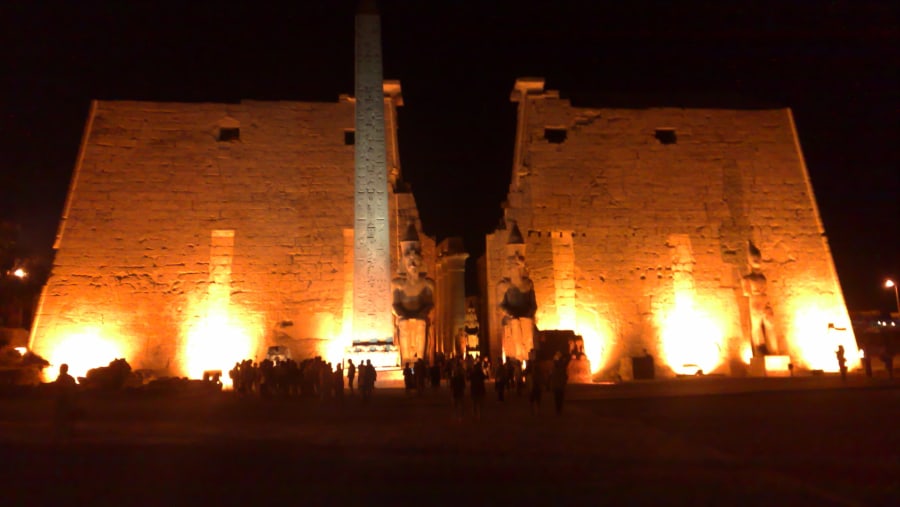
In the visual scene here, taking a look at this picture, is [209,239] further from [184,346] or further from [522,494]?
[522,494]

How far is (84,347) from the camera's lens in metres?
15.4

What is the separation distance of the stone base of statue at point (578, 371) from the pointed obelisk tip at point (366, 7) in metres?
8.14

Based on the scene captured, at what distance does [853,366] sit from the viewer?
645 inches

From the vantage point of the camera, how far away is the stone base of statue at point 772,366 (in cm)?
1500

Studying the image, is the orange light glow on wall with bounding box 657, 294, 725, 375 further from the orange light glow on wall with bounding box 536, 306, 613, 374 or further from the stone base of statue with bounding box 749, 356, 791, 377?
the orange light glow on wall with bounding box 536, 306, 613, 374

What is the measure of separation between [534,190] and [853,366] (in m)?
8.87

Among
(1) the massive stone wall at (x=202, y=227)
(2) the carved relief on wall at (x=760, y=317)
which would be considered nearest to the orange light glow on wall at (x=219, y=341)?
(1) the massive stone wall at (x=202, y=227)

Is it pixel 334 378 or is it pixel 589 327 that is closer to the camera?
pixel 334 378

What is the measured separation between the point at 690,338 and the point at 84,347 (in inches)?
563

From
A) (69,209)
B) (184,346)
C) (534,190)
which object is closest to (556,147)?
(534,190)

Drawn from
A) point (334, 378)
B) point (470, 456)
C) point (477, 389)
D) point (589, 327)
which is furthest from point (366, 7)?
point (470, 456)

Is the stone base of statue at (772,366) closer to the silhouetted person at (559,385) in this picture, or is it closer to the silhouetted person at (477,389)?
the silhouetted person at (559,385)

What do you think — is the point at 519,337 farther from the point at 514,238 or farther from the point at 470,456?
the point at 470,456

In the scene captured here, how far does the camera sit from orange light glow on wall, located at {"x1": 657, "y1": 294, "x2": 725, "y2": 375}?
16391 millimetres
